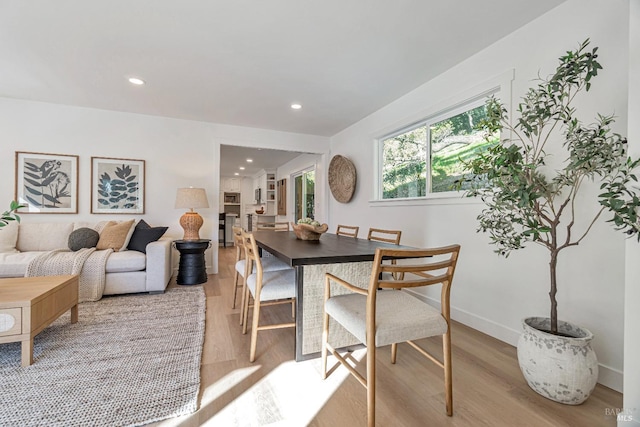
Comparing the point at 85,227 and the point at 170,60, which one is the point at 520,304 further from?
the point at 85,227

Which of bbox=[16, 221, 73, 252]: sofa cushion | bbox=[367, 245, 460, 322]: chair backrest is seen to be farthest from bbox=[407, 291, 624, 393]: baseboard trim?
bbox=[16, 221, 73, 252]: sofa cushion

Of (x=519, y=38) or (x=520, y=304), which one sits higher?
(x=519, y=38)

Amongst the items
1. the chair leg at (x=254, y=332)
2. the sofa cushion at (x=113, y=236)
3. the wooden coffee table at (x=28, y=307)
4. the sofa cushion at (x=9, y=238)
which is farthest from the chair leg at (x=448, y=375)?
the sofa cushion at (x=9, y=238)

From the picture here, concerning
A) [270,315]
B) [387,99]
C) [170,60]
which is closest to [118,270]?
[270,315]

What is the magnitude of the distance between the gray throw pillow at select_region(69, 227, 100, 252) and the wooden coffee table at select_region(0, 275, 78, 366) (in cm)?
110

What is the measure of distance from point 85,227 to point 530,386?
4.45 meters

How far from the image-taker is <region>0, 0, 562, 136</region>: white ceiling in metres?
1.86

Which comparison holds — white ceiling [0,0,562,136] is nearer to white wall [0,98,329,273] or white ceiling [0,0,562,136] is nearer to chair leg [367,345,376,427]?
white wall [0,98,329,273]

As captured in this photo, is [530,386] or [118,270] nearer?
[530,386]

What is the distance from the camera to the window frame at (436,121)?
2.17m

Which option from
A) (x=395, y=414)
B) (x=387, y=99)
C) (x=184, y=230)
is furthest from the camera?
(x=184, y=230)

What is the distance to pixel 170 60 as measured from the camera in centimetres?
248

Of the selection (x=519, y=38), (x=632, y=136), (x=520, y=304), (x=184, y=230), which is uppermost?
(x=519, y=38)

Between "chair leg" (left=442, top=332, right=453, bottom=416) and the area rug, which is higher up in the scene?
"chair leg" (left=442, top=332, right=453, bottom=416)
